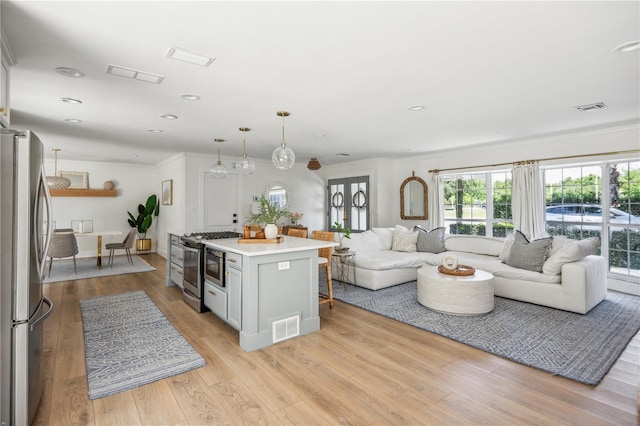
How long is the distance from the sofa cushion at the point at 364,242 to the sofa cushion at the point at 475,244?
119 cm

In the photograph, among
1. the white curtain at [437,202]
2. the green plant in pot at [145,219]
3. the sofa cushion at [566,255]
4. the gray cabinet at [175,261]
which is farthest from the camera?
the green plant in pot at [145,219]

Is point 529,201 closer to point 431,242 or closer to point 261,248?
point 431,242

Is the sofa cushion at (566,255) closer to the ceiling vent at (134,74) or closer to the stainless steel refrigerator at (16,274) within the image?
the ceiling vent at (134,74)

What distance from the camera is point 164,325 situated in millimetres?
3445

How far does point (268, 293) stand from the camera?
9.80ft

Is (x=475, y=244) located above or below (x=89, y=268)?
above

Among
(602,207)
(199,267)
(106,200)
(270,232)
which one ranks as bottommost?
(199,267)

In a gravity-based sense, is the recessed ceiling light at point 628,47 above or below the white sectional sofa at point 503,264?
above

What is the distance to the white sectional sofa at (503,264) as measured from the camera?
3.79 meters

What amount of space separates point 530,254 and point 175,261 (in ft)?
15.9

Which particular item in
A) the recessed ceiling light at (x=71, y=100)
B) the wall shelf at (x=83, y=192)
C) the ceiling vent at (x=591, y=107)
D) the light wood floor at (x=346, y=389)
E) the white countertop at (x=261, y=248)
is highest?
the recessed ceiling light at (x=71, y=100)

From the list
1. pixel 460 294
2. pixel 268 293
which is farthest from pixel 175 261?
pixel 460 294

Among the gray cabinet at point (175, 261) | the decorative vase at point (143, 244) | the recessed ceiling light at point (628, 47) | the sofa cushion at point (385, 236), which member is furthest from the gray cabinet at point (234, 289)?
the decorative vase at point (143, 244)

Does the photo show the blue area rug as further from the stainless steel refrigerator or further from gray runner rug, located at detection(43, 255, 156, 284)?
gray runner rug, located at detection(43, 255, 156, 284)
